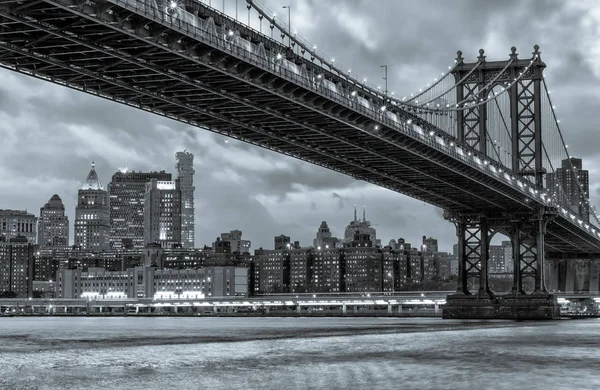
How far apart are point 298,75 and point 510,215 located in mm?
50782

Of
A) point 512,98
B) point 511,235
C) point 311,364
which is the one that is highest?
point 512,98

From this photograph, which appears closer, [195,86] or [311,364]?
[311,364]

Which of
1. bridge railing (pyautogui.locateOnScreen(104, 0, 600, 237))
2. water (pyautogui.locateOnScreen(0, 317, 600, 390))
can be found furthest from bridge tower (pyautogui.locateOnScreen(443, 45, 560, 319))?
water (pyautogui.locateOnScreen(0, 317, 600, 390))

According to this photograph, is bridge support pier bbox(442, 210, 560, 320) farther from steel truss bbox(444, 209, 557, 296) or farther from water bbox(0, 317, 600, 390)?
water bbox(0, 317, 600, 390)

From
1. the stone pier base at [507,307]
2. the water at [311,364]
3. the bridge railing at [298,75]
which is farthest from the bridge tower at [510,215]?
the water at [311,364]

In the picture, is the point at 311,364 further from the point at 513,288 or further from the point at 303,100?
the point at 513,288

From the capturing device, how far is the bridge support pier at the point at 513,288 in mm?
94000

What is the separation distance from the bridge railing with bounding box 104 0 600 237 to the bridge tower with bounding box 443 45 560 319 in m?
13.4

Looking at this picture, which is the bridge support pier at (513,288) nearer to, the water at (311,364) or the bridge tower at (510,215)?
the bridge tower at (510,215)

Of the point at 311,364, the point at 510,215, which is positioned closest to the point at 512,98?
the point at 510,215

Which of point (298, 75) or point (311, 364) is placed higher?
point (298, 75)

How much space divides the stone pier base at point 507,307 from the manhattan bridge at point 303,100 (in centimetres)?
11

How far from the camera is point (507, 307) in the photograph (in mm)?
94875

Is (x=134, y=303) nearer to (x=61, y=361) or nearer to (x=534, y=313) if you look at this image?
(x=534, y=313)
